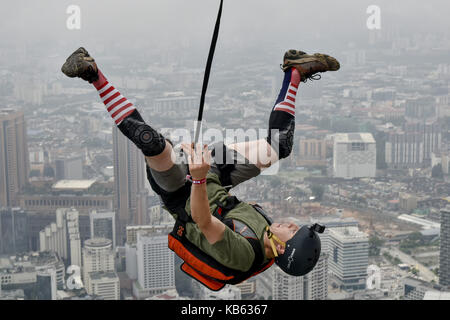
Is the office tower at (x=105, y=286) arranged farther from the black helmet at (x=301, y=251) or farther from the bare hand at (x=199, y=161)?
the bare hand at (x=199, y=161)

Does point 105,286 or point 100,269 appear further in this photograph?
point 100,269

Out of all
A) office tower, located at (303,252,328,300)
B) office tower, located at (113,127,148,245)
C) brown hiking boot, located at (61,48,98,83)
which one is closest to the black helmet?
brown hiking boot, located at (61,48,98,83)

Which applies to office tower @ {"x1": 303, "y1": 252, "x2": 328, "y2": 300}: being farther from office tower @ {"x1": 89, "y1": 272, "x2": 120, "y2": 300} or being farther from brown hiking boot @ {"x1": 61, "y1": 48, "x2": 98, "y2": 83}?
brown hiking boot @ {"x1": 61, "y1": 48, "x2": 98, "y2": 83}

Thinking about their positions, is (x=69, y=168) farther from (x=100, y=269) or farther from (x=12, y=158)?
(x=100, y=269)

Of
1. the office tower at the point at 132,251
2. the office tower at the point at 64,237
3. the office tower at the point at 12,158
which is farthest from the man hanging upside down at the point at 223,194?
the office tower at the point at 12,158

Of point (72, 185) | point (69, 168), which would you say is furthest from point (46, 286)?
point (69, 168)

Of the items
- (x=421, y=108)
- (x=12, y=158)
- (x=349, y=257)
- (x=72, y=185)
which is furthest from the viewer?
(x=421, y=108)
